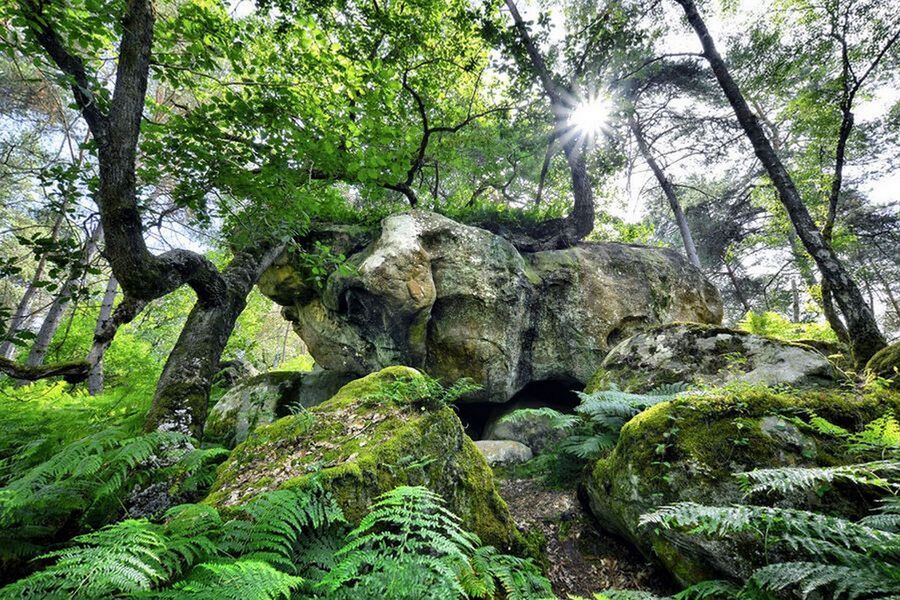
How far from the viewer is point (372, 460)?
2.86 m

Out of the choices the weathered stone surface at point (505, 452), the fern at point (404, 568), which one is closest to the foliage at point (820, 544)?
the fern at point (404, 568)

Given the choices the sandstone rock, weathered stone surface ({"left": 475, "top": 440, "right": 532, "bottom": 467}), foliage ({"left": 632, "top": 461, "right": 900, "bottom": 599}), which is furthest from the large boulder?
foliage ({"left": 632, "top": 461, "right": 900, "bottom": 599})

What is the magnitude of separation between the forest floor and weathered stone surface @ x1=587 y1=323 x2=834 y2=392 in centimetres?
231

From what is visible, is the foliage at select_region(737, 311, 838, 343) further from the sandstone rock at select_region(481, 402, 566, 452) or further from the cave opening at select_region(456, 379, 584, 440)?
the sandstone rock at select_region(481, 402, 566, 452)

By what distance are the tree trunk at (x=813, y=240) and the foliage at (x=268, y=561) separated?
787cm

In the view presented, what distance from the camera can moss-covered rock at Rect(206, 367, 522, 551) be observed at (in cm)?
271

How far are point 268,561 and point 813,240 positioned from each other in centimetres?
1021

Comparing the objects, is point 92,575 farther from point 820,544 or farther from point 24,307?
point 24,307

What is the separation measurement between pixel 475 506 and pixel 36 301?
78.9ft

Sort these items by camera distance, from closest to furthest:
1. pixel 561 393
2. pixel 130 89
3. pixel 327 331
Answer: pixel 130 89
pixel 327 331
pixel 561 393

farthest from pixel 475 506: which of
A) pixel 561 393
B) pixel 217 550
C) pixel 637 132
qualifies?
pixel 637 132

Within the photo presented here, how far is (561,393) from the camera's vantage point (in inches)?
408

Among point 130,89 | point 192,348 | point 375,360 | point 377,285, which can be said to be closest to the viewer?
point 130,89

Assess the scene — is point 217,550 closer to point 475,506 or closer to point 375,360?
point 475,506
